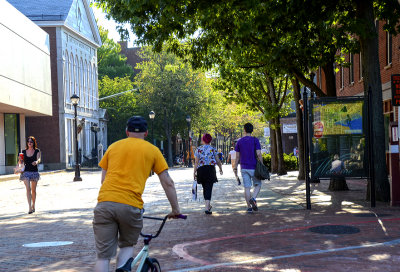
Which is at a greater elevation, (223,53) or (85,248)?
(223,53)

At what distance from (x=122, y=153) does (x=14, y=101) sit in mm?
33494

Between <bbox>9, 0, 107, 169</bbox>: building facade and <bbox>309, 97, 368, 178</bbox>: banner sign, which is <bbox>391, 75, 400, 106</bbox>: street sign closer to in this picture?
<bbox>309, 97, 368, 178</bbox>: banner sign

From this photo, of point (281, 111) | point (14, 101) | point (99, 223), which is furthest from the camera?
point (14, 101)

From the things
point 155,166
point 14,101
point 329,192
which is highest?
point 14,101

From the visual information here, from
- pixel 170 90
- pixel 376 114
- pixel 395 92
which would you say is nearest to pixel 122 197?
pixel 395 92

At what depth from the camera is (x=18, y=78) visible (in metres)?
37.9

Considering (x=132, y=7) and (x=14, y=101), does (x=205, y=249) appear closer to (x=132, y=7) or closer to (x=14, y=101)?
(x=132, y=7)

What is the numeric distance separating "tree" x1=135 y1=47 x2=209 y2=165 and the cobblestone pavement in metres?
43.0

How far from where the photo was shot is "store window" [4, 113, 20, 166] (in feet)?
134

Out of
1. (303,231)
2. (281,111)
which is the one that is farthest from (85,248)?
(281,111)

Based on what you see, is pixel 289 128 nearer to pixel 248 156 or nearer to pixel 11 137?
pixel 11 137

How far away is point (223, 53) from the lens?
19.8 meters

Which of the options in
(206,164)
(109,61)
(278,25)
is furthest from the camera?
(109,61)

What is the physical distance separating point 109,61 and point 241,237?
7385 centimetres
